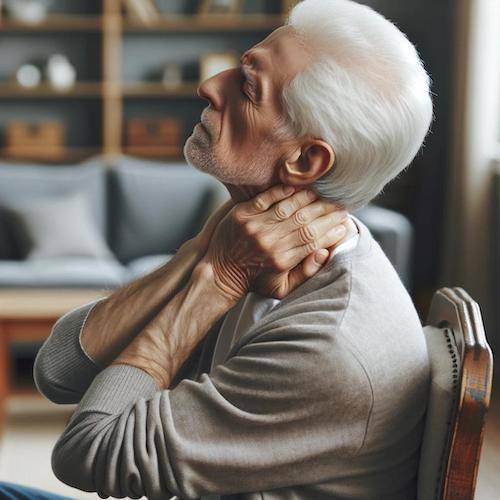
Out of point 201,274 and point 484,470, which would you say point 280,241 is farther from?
point 484,470

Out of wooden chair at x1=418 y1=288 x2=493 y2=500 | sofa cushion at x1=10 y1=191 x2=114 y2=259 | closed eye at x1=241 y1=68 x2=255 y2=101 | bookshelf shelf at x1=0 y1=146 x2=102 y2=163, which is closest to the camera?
wooden chair at x1=418 y1=288 x2=493 y2=500

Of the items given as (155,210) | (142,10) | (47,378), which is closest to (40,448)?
(155,210)

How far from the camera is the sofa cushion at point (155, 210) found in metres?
4.43

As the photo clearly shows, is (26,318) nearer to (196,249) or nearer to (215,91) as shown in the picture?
(196,249)

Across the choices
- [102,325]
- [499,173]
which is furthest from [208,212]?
[102,325]

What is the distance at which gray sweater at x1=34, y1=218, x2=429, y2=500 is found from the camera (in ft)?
2.87

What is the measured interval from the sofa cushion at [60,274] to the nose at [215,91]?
9.06 feet

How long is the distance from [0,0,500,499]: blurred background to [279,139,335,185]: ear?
6.34ft

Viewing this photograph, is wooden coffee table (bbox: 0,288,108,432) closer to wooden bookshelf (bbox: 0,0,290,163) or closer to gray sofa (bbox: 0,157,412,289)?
gray sofa (bbox: 0,157,412,289)

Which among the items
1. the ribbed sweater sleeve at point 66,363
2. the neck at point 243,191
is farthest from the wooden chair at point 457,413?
the ribbed sweater sleeve at point 66,363

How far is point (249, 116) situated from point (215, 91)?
0.05 metres

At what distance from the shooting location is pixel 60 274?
382 centimetres

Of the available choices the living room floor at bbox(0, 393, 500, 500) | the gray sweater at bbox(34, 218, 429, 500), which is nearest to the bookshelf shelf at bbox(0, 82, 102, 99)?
the living room floor at bbox(0, 393, 500, 500)

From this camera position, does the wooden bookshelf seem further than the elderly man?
Yes
